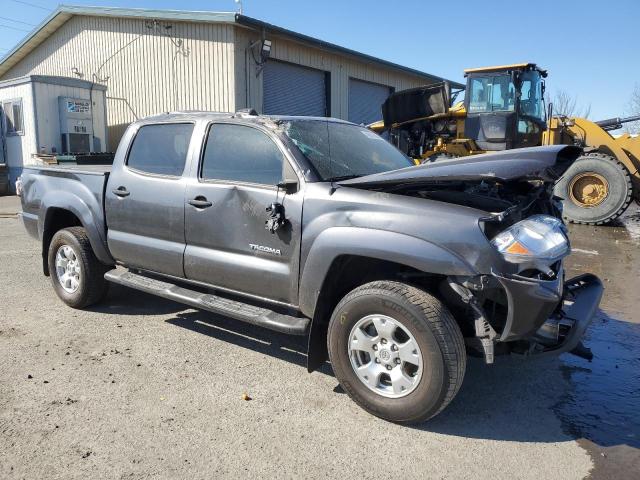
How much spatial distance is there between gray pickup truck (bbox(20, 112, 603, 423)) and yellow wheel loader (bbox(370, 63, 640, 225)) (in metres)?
7.95

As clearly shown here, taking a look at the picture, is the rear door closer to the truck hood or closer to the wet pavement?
the truck hood

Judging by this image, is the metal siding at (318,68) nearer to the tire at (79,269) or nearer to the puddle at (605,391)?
the tire at (79,269)

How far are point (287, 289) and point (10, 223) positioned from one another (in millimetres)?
9905

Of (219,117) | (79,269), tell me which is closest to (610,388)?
(219,117)

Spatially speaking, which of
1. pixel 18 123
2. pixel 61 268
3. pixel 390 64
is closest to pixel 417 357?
pixel 61 268

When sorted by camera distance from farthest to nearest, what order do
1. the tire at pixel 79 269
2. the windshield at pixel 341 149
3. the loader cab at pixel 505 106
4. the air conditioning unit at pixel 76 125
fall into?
the air conditioning unit at pixel 76 125 → the loader cab at pixel 505 106 → the tire at pixel 79 269 → the windshield at pixel 341 149

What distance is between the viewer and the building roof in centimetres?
1454

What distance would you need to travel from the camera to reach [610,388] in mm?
3732

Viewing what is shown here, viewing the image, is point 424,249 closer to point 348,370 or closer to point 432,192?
point 432,192

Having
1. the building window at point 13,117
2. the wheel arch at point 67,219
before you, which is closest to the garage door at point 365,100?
the building window at point 13,117

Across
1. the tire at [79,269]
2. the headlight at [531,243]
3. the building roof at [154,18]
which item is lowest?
the tire at [79,269]

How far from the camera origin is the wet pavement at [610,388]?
9.71 ft

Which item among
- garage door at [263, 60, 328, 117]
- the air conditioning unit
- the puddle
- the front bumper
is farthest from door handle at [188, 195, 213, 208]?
the air conditioning unit

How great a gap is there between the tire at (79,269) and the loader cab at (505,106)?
9555 mm
